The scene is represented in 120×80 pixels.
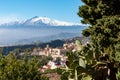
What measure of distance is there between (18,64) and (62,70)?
1628 centimetres

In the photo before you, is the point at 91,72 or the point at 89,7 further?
the point at 89,7

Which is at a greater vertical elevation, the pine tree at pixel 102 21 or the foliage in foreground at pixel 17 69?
the pine tree at pixel 102 21

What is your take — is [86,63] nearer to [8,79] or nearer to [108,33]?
[108,33]

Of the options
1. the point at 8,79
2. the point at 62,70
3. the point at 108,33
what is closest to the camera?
the point at 62,70

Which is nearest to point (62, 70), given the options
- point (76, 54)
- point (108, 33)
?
point (76, 54)

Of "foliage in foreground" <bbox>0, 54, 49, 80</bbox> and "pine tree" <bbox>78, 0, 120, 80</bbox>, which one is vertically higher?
"pine tree" <bbox>78, 0, 120, 80</bbox>

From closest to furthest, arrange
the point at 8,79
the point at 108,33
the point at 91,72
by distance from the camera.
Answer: the point at 91,72
the point at 108,33
the point at 8,79

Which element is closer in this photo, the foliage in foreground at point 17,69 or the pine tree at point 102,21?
the pine tree at point 102,21

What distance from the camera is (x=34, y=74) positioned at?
2362cm

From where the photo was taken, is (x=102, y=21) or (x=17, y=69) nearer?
(x=102, y=21)

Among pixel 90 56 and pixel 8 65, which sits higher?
pixel 90 56

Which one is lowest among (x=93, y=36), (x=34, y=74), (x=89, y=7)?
(x=34, y=74)

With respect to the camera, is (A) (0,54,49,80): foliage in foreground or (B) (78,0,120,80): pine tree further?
(A) (0,54,49,80): foliage in foreground

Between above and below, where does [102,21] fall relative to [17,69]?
above
